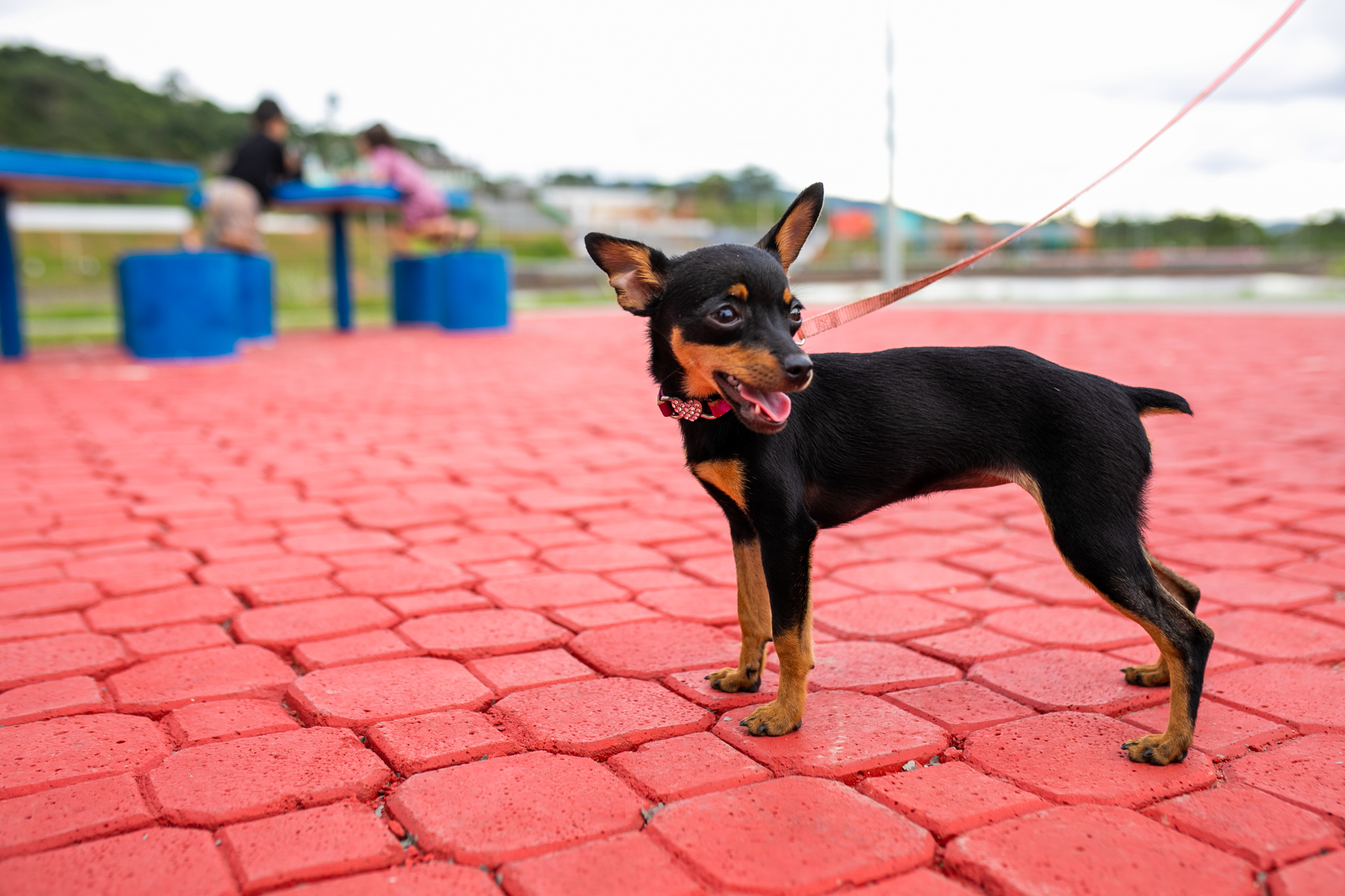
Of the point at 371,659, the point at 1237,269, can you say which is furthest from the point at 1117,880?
the point at 1237,269

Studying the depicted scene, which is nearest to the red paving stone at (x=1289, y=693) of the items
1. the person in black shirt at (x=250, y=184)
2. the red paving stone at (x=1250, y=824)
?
the red paving stone at (x=1250, y=824)

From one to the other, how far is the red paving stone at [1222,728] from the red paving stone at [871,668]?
453 mm

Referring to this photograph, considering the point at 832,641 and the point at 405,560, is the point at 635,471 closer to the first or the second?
the point at 405,560

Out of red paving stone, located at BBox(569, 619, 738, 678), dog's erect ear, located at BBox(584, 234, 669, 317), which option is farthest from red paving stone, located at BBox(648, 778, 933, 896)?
dog's erect ear, located at BBox(584, 234, 669, 317)

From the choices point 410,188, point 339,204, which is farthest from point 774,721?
point 339,204

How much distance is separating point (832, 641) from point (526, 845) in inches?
51.0

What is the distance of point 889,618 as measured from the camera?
3018 mm

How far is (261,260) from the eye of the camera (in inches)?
423

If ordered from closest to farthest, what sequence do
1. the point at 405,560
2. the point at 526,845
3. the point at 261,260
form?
the point at 526,845, the point at 405,560, the point at 261,260

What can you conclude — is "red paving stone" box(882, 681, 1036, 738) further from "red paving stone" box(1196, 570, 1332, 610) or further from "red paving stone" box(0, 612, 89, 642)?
"red paving stone" box(0, 612, 89, 642)

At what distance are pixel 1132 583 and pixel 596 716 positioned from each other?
1.19m

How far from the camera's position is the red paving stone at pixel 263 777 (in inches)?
74.6

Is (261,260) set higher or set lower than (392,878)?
higher

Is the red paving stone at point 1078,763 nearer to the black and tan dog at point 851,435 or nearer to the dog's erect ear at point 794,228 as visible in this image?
the black and tan dog at point 851,435
